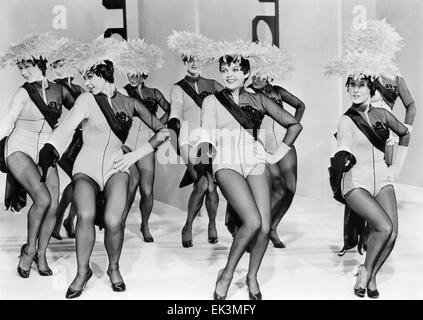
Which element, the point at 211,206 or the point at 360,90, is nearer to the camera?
the point at 360,90

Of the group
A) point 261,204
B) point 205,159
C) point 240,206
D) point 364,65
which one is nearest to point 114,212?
point 205,159

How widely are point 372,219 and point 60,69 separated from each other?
2.42 meters

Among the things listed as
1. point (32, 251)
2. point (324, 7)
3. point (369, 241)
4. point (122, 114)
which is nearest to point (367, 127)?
point (369, 241)

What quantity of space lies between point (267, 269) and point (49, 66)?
2225mm

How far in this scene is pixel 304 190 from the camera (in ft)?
18.9

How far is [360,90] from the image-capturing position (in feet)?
15.7

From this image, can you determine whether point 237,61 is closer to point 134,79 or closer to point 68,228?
point 134,79

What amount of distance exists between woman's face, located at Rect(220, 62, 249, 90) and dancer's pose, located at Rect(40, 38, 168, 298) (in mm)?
684

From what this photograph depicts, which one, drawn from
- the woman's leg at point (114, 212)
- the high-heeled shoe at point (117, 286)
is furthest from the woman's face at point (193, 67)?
the high-heeled shoe at point (117, 286)

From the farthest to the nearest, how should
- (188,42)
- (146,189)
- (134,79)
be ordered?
(146,189)
(134,79)
(188,42)

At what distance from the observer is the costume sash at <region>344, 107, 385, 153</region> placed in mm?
4793

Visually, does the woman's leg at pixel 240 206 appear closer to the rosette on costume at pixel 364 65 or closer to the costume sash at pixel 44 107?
the rosette on costume at pixel 364 65

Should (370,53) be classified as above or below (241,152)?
above
